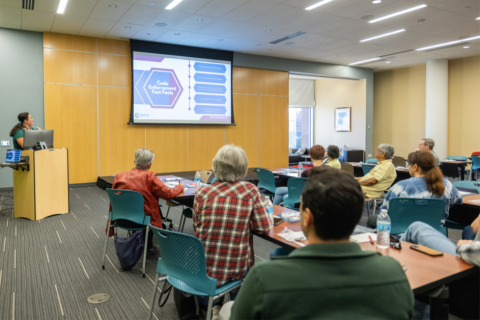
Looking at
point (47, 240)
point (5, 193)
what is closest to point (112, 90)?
point (5, 193)

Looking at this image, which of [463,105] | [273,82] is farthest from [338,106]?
[463,105]

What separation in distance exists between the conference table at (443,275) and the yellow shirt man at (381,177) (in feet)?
9.96

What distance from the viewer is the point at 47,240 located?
4410mm

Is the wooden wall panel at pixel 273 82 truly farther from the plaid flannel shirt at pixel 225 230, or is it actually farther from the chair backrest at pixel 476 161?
the plaid flannel shirt at pixel 225 230

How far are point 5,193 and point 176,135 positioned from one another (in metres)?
4.11

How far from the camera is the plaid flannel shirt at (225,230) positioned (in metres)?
2.03

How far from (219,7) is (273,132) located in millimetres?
5187

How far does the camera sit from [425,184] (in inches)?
115

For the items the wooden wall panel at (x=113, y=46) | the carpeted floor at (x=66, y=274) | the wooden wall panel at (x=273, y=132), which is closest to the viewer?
the carpeted floor at (x=66, y=274)

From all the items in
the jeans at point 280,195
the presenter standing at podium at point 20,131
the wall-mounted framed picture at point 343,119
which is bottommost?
the jeans at point 280,195

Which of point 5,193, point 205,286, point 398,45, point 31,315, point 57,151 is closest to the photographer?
point 205,286

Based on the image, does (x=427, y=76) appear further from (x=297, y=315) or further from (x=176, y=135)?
(x=297, y=315)

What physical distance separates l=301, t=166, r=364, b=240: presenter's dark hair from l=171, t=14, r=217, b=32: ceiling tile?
22.1 ft

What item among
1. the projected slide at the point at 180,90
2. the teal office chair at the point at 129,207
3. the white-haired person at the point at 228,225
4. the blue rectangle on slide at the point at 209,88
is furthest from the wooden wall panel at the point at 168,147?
the white-haired person at the point at 228,225
